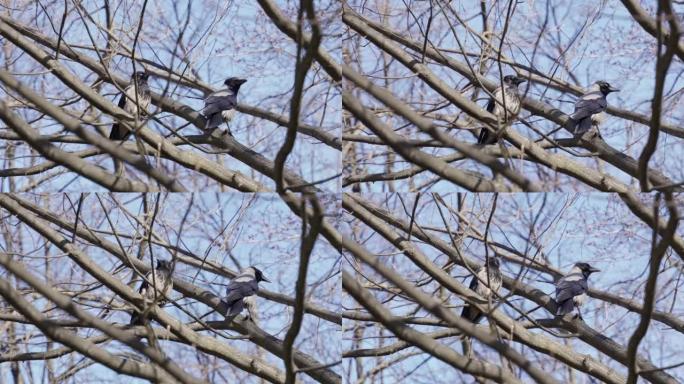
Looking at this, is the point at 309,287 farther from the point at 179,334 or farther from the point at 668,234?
the point at 668,234

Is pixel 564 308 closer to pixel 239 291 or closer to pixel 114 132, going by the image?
pixel 239 291

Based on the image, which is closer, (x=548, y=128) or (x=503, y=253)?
(x=503, y=253)

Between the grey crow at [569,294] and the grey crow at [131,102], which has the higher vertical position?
the grey crow at [131,102]

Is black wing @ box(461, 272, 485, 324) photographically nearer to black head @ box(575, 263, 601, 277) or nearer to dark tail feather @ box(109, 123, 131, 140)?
black head @ box(575, 263, 601, 277)

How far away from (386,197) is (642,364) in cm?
130

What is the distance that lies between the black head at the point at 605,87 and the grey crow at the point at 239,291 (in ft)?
6.02

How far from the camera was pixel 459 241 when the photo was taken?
500cm

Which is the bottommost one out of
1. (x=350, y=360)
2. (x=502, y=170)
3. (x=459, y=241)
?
(x=502, y=170)

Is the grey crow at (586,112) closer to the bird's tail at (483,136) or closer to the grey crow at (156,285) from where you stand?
the bird's tail at (483,136)

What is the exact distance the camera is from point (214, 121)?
200 inches

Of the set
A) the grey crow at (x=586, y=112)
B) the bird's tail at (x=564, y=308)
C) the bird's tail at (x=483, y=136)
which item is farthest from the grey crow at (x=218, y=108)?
the bird's tail at (x=564, y=308)

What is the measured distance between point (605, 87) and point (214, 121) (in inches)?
71.5

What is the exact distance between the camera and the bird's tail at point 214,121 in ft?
16.6

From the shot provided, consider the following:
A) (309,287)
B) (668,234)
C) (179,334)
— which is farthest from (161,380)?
(668,234)
